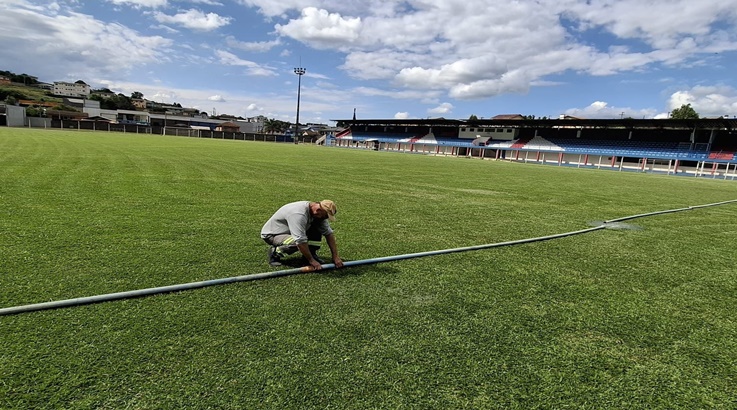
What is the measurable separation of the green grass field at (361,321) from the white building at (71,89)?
674 ft

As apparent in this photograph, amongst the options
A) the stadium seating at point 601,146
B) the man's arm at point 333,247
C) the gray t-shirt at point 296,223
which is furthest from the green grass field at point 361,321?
the stadium seating at point 601,146

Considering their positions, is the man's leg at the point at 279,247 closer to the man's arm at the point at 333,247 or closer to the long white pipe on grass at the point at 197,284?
the long white pipe on grass at the point at 197,284

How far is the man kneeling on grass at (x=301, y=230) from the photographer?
4363 mm

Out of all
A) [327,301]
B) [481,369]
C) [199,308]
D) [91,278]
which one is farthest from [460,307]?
[91,278]

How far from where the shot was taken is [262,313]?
11.9 ft

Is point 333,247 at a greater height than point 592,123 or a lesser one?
lesser

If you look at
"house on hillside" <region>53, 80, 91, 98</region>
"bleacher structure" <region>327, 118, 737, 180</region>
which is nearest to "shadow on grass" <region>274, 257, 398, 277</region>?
"bleacher structure" <region>327, 118, 737, 180</region>

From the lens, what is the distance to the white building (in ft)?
557

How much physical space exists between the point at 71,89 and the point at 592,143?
20851 cm

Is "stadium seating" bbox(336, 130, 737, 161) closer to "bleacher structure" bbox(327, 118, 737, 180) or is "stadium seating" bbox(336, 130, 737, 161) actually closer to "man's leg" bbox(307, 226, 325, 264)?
"bleacher structure" bbox(327, 118, 737, 180)

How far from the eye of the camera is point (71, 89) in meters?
174

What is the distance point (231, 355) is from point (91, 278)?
7.47ft

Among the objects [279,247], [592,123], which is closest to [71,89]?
[592,123]

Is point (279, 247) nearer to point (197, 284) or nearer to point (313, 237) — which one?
point (313, 237)
